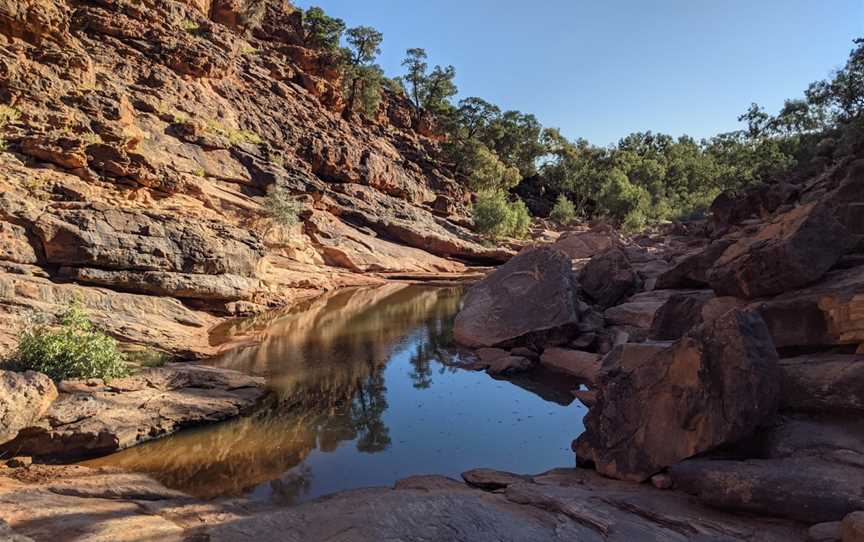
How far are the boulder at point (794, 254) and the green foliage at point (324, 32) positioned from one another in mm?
70012

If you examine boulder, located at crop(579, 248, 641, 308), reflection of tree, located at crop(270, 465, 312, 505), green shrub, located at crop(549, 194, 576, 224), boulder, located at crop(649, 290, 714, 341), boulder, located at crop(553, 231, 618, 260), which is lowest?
reflection of tree, located at crop(270, 465, 312, 505)

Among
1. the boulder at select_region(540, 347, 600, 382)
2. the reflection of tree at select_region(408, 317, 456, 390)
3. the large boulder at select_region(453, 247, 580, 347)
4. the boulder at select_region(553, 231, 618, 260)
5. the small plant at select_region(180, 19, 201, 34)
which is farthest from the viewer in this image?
the small plant at select_region(180, 19, 201, 34)

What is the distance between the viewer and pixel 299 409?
13.0 metres

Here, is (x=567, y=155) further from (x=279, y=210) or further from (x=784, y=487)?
(x=784, y=487)

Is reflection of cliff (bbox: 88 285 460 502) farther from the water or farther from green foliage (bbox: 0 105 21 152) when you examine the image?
green foliage (bbox: 0 105 21 152)

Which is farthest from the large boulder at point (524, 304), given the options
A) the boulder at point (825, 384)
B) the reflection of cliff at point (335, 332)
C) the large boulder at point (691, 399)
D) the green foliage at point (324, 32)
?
the green foliage at point (324, 32)

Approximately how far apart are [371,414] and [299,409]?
196 cm

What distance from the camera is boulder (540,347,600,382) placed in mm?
15547

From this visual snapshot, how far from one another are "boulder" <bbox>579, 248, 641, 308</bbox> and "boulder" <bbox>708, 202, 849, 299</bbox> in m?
10.8

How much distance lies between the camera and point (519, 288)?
19703mm

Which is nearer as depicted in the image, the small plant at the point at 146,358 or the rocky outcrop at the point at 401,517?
the rocky outcrop at the point at 401,517

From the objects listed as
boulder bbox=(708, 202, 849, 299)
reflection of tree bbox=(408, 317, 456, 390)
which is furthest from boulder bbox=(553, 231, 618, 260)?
boulder bbox=(708, 202, 849, 299)

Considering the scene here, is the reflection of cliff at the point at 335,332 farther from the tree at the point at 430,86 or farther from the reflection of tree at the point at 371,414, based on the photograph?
the tree at the point at 430,86

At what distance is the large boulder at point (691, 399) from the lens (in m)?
7.54
